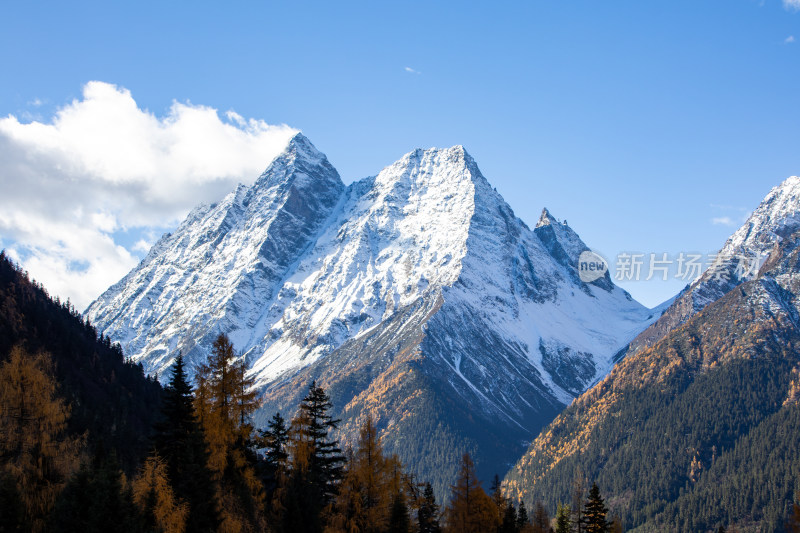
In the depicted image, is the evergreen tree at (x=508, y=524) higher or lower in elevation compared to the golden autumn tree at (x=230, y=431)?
lower

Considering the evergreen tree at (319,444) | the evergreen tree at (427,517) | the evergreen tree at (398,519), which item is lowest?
the evergreen tree at (398,519)

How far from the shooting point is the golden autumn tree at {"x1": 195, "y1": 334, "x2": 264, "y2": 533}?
54.6 m

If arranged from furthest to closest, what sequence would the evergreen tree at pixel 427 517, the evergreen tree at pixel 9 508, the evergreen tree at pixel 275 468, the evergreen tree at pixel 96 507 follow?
the evergreen tree at pixel 427 517 < the evergreen tree at pixel 275 468 < the evergreen tree at pixel 9 508 < the evergreen tree at pixel 96 507

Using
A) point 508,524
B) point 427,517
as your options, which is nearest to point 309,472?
point 427,517

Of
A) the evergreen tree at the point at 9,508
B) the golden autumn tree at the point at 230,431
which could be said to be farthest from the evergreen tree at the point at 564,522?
the evergreen tree at the point at 9,508

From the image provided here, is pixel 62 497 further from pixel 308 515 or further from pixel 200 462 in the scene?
pixel 308 515

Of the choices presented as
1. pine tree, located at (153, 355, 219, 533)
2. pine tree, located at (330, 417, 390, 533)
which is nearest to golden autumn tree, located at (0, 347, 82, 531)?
pine tree, located at (153, 355, 219, 533)

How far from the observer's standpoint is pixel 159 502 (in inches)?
1898

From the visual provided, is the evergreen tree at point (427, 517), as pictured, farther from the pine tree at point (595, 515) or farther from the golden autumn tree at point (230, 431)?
the golden autumn tree at point (230, 431)

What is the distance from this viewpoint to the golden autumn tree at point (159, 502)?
→ 157ft

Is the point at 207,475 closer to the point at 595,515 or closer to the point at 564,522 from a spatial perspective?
the point at 595,515

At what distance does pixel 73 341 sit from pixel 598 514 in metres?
112

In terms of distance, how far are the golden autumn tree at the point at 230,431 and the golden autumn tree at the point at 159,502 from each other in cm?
390

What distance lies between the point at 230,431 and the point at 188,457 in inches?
263
